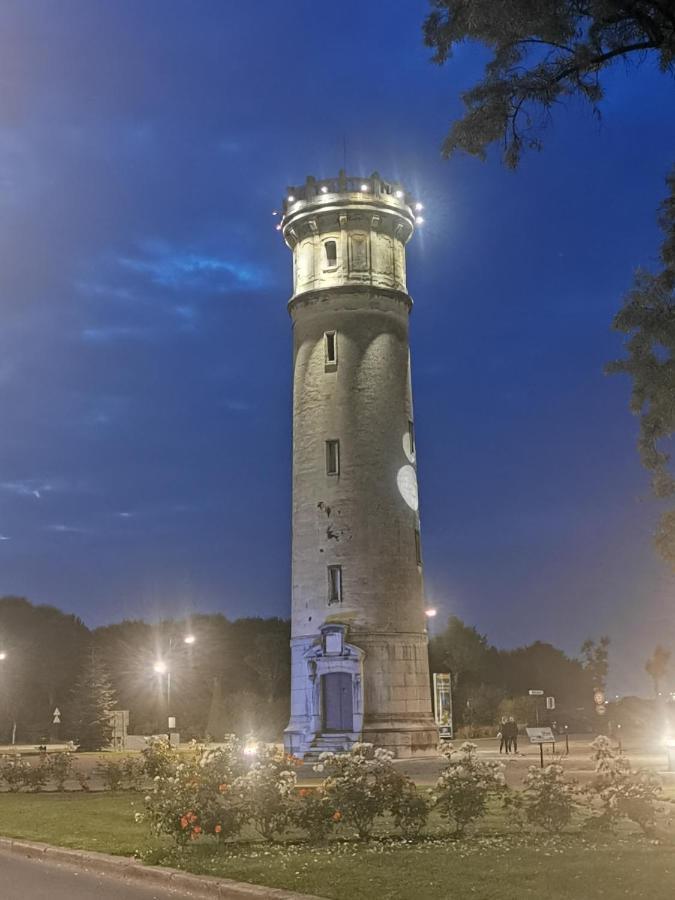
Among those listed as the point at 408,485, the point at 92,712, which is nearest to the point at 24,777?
the point at 408,485

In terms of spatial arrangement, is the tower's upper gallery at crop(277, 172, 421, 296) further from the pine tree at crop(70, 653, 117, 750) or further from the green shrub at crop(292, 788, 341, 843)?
the green shrub at crop(292, 788, 341, 843)

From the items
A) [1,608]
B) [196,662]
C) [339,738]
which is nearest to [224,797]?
[339,738]

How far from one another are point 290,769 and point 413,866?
376 centimetres

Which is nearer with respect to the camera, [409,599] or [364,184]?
[409,599]

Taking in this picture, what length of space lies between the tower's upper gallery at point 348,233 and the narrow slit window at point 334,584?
1188 centimetres

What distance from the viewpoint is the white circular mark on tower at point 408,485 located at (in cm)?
4112

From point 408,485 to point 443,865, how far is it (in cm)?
2982

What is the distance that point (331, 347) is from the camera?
4234cm

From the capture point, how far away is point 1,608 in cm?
9256

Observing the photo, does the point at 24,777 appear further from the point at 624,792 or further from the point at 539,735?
the point at 624,792

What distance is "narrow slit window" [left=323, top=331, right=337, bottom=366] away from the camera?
138ft

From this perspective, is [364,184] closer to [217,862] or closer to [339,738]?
[339,738]

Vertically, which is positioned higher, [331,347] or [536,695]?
[331,347]

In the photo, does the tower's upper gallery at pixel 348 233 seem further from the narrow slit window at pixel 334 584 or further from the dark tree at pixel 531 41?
the dark tree at pixel 531 41
